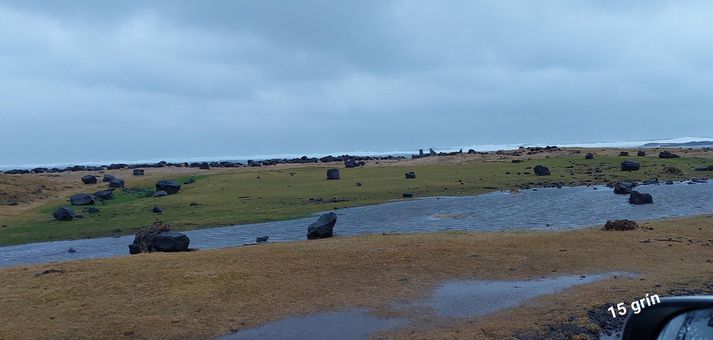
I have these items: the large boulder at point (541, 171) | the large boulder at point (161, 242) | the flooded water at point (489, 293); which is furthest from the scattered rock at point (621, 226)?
the large boulder at point (541, 171)

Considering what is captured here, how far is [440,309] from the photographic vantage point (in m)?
14.0

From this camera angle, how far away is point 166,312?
47.2 feet

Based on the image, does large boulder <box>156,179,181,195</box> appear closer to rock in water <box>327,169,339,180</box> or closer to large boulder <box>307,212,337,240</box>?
rock in water <box>327,169,339,180</box>

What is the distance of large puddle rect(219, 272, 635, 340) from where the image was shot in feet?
41.8

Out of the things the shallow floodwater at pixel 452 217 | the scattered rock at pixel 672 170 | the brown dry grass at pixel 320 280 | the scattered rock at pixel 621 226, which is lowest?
the shallow floodwater at pixel 452 217

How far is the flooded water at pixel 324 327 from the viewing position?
494 inches

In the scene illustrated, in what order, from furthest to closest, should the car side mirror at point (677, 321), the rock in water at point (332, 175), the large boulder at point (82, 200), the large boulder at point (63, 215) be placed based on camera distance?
the rock in water at point (332, 175) → the large boulder at point (82, 200) → the large boulder at point (63, 215) → the car side mirror at point (677, 321)

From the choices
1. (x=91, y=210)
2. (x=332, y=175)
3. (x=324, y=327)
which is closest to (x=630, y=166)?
(x=332, y=175)

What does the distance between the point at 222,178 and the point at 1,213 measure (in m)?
24.2

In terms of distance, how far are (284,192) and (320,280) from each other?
3358 centimetres

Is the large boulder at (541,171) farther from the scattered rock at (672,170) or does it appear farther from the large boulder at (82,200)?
the large boulder at (82,200)

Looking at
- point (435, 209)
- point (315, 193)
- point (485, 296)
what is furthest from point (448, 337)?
point (315, 193)

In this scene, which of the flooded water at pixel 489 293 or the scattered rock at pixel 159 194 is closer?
the flooded water at pixel 489 293

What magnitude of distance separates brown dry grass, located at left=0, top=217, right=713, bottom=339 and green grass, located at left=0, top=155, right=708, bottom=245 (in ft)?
50.6
